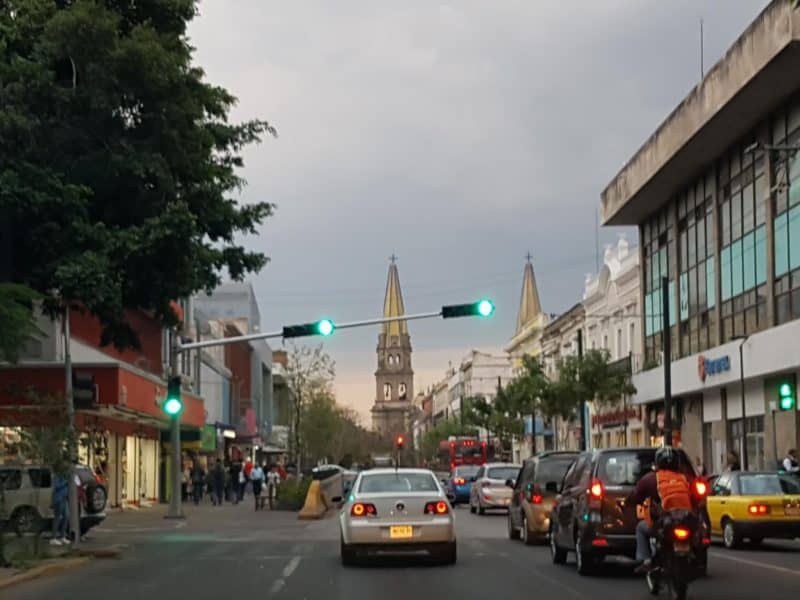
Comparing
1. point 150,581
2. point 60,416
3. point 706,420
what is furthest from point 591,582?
point 706,420

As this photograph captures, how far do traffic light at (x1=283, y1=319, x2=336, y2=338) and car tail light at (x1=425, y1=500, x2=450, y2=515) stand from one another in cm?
1295

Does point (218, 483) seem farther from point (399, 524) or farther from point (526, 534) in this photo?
point (399, 524)

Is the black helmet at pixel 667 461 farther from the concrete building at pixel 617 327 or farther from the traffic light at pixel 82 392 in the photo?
the concrete building at pixel 617 327

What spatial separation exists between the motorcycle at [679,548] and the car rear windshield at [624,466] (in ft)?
12.1

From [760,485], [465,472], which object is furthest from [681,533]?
[465,472]

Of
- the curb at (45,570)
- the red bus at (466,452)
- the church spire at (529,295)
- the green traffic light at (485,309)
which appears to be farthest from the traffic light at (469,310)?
the church spire at (529,295)

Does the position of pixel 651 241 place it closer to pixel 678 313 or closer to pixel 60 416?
pixel 678 313

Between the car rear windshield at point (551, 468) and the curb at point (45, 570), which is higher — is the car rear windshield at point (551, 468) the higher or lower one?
the higher one

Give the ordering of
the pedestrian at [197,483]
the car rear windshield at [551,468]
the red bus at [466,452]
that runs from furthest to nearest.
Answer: the red bus at [466,452] < the pedestrian at [197,483] < the car rear windshield at [551,468]

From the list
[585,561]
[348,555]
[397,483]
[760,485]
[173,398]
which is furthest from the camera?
[173,398]

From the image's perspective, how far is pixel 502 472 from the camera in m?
39.7

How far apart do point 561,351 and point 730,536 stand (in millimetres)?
60840

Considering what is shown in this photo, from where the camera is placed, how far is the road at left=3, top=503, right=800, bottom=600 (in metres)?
16.6

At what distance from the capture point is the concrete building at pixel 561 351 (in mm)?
78875
